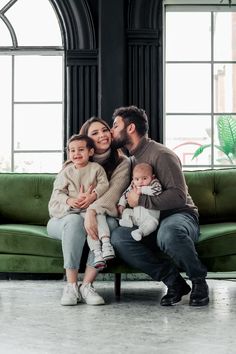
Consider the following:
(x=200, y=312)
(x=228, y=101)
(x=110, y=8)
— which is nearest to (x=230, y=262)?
(x=200, y=312)

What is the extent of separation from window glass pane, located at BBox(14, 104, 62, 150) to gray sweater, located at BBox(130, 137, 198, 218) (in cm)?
173

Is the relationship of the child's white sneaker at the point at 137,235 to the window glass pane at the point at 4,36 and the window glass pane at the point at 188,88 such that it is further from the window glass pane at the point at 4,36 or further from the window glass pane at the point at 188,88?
the window glass pane at the point at 4,36

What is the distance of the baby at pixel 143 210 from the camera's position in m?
3.32

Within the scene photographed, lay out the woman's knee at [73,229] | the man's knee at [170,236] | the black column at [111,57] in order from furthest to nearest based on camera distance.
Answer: the black column at [111,57], the woman's knee at [73,229], the man's knee at [170,236]

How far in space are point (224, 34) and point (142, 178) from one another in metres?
2.20

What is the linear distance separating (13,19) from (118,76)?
3.35 ft

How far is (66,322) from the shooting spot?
2.88 meters

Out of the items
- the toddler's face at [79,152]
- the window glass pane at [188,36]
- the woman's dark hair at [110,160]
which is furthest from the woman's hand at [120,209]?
the window glass pane at [188,36]

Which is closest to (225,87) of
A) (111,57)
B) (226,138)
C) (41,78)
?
(226,138)

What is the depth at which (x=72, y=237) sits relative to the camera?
3.29 metres

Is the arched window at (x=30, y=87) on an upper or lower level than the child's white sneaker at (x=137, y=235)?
upper

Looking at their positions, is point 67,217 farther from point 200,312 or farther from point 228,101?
point 228,101

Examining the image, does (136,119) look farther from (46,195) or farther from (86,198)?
(46,195)

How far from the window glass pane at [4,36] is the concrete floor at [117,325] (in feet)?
7.13
